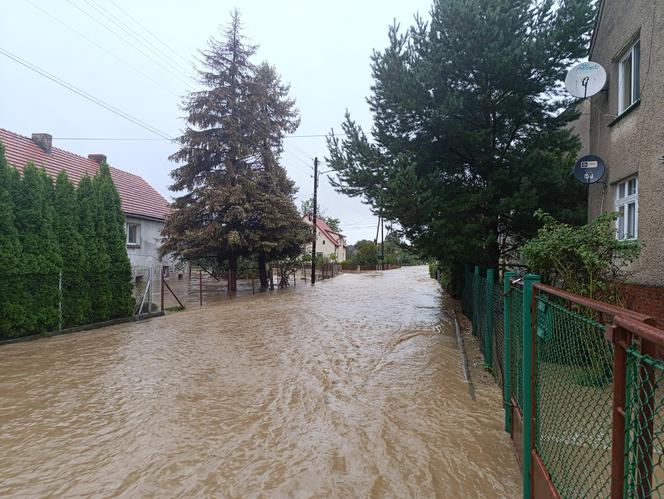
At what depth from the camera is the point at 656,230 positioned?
6.14 meters

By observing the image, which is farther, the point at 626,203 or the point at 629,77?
the point at 629,77

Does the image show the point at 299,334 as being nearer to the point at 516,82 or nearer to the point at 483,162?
the point at 483,162

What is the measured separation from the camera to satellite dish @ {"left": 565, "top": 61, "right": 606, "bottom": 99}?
775 cm

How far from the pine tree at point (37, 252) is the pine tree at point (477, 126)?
782 centimetres

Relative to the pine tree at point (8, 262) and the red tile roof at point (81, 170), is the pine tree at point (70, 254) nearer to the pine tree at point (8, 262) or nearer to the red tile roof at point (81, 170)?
the pine tree at point (8, 262)

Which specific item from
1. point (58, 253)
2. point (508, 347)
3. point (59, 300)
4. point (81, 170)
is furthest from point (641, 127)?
point (81, 170)

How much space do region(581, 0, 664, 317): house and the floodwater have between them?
3166 mm

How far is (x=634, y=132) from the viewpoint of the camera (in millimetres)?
7105

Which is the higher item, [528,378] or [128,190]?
[128,190]

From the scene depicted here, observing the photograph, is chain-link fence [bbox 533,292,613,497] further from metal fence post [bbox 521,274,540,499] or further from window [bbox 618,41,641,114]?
window [bbox 618,41,641,114]

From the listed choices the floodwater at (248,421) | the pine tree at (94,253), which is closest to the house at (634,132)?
the floodwater at (248,421)

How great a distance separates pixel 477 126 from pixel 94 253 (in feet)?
35.4

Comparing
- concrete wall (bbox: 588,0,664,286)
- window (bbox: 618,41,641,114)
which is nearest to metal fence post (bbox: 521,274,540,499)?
concrete wall (bbox: 588,0,664,286)

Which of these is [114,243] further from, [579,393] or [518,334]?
[579,393]
